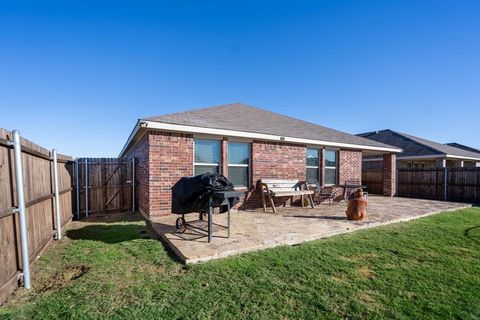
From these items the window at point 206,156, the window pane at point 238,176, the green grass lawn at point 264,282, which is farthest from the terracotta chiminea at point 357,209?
the window at point 206,156

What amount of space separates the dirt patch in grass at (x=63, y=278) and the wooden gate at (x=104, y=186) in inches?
201

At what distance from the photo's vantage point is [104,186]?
838cm

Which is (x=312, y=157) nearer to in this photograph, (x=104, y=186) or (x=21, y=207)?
(x=104, y=186)

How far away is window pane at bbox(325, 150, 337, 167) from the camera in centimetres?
1036

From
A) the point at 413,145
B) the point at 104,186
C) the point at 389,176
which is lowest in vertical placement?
the point at 389,176

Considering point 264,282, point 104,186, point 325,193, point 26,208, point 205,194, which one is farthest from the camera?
point 325,193

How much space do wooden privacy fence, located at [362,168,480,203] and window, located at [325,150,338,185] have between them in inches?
221

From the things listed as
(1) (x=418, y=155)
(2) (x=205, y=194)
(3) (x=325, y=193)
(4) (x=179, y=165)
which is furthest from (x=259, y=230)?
(1) (x=418, y=155)

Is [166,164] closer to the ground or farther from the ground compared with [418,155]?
farther from the ground

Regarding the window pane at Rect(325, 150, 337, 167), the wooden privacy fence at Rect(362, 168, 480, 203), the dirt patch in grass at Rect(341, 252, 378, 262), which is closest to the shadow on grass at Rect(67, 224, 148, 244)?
the dirt patch in grass at Rect(341, 252, 378, 262)

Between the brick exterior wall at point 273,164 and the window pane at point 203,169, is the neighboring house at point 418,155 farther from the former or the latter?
the window pane at point 203,169

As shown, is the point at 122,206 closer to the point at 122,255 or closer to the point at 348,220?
the point at 122,255

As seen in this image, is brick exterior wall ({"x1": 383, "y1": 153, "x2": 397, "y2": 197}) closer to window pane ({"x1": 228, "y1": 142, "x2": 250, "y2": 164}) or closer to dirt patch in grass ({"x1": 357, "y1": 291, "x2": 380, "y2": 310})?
window pane ({"x1": 228, "y1": 142, "x2": 250, "y2": 164})

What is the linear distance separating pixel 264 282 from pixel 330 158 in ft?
28.2
